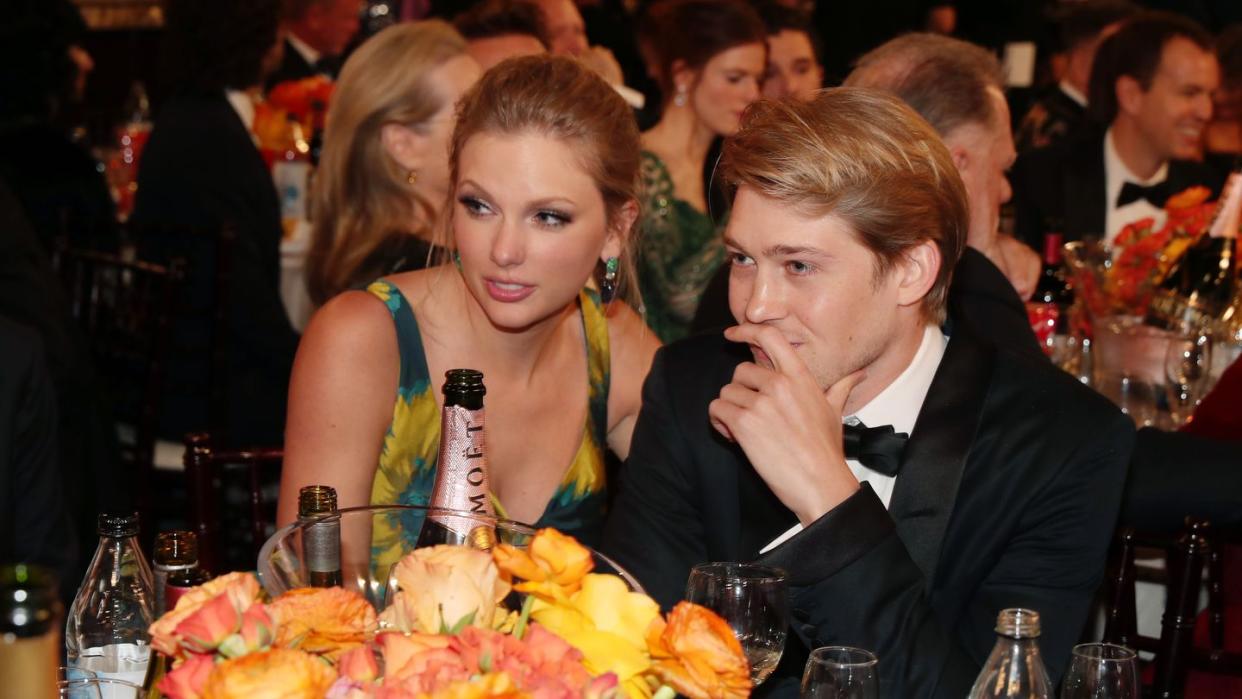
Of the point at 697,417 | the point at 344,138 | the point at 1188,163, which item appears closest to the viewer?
the point at 697,417

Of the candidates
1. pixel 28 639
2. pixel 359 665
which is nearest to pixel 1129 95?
pixel 359 665

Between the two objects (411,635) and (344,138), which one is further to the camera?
(344,138)

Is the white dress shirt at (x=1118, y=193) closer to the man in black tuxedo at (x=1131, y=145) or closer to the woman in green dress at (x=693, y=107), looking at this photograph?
the man in black tuxedo at (x=1131, y=145)

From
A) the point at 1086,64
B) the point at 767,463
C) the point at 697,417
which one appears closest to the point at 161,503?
the point at 697,417

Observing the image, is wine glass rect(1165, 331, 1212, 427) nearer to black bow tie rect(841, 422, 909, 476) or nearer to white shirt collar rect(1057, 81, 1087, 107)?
black bow tie rect(841, 422, 909, 476)

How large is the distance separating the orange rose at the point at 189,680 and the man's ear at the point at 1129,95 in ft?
15.6

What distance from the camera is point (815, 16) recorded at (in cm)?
847

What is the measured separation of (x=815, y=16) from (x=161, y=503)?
5729 millimetres

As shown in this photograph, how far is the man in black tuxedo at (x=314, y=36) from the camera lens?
6488 mm

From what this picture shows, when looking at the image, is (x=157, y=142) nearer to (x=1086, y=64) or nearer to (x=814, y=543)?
(x=814, y=543)

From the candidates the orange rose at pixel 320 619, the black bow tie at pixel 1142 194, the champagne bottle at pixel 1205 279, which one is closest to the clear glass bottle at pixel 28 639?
the orange rose at pixel 320 619

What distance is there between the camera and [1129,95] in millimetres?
5082

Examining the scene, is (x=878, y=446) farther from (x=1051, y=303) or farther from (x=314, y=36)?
(x=314, y=36)

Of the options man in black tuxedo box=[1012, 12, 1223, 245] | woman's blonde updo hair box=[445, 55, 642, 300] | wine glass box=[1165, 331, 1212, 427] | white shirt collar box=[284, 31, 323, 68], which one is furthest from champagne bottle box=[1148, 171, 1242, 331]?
white shirt collar box=[284, 31, 323, 68]
